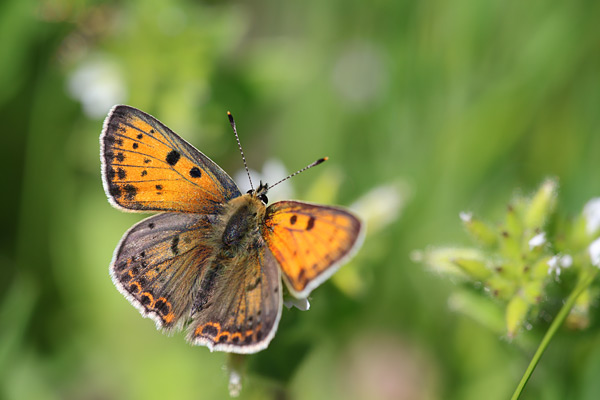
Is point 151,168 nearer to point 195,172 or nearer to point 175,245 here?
point 195,172

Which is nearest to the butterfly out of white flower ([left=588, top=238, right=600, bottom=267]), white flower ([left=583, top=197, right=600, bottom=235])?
white flower ([left=588, top=238, right=600, bottom=267])

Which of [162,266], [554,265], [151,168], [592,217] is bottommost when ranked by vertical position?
[162,266]

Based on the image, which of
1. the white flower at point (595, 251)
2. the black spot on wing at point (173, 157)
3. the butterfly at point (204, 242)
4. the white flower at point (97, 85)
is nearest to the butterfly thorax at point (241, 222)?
the butterfly at point (204, 242)

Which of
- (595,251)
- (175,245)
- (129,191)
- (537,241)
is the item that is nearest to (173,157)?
(129,191)

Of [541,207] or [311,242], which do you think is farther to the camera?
[541,207]

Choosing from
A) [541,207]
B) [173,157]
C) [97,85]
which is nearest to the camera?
[173,157]

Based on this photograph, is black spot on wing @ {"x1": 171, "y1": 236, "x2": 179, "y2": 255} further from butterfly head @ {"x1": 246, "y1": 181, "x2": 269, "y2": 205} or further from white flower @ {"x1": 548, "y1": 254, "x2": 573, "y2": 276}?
white flower @ {"x1": 548, "y1": 254, "x2": 573, "y2": 276}

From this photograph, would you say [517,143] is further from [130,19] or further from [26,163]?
[26,163]
